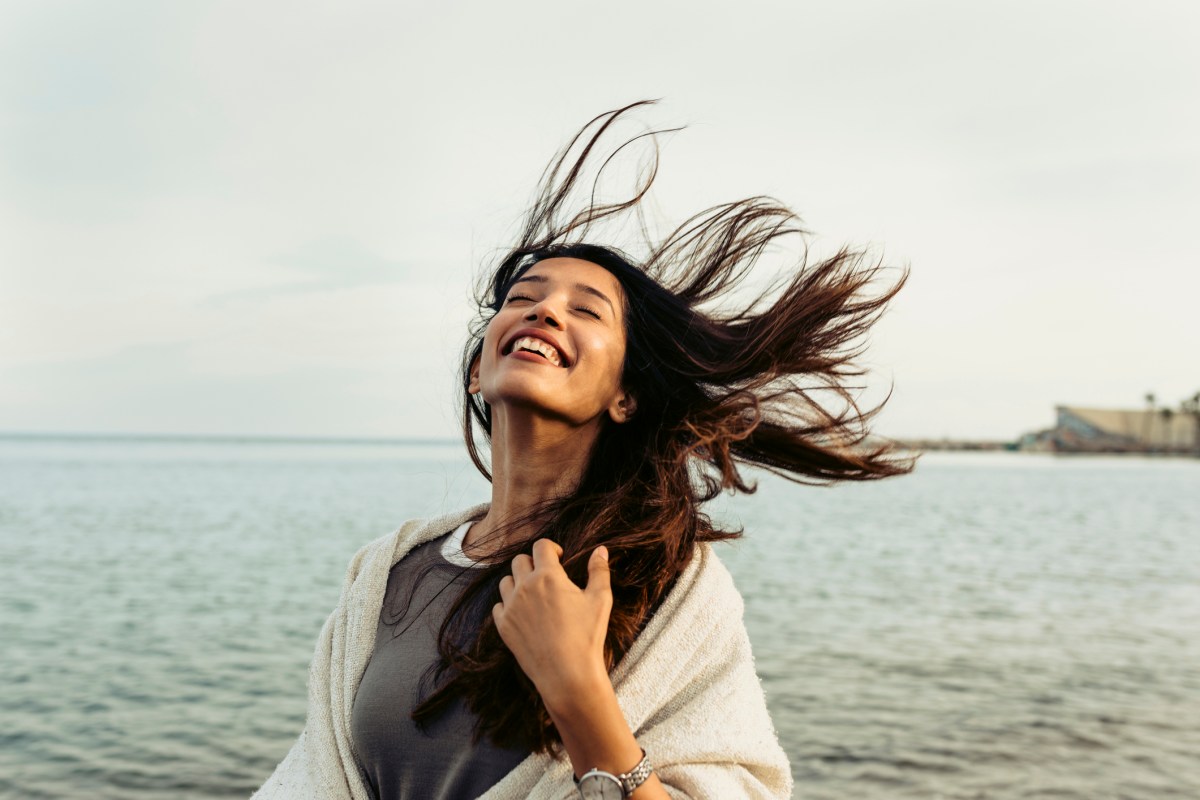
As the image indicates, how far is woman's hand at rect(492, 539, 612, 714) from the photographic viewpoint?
1773mm

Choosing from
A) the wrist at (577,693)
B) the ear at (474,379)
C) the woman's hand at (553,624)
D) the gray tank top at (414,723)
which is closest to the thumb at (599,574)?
the woman's hand at (553,624)

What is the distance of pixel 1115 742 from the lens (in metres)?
7.77

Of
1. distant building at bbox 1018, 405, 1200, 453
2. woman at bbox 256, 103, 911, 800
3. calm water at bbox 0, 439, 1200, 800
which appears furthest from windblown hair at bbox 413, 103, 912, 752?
distant building at bbox 1018, 405, 1200, 453

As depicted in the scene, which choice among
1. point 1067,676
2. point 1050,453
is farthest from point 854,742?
point 1050,453

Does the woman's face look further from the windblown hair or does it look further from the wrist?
the wrist

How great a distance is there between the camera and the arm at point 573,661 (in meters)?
1.76

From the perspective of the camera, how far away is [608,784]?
1.76 metres

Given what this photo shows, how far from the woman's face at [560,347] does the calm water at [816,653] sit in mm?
873

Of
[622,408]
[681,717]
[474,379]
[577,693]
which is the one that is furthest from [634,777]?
[474,379]

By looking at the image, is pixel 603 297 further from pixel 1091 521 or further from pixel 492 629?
pixel 1091 521

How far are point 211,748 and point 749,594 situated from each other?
809 centimetres

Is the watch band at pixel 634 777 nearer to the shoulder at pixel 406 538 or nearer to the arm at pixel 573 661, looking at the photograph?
the arm at pixel 573 661

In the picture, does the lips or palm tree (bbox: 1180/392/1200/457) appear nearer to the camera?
the lips

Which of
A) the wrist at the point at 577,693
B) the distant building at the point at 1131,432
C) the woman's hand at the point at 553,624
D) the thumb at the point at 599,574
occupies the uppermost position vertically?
the thumb at the point at 599,574
